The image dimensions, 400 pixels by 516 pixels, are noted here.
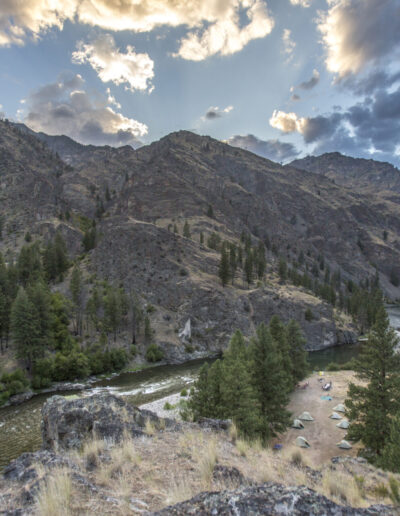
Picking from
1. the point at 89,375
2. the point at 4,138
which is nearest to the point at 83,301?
the point at 89,375

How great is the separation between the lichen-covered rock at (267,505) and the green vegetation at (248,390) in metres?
19.6

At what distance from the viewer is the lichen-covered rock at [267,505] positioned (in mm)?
4941

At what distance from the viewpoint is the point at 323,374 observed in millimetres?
55688

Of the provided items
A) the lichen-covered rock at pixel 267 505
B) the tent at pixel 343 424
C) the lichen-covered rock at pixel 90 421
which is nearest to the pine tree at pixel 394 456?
the lichen-covered rock at pixel 90 421

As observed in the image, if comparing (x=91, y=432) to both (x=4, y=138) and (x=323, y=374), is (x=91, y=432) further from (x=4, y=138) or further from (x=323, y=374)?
(x=4, y=138)

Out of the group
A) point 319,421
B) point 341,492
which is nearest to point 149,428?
point 341,492

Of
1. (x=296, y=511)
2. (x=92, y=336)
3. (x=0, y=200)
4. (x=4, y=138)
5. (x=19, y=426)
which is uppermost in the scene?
(x=4, y=138)

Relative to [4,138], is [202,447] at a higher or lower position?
lower

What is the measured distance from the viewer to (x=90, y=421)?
12.9 meters

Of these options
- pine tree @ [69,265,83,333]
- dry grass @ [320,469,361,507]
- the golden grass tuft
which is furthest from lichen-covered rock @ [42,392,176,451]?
pine tree @ [69,265,83,333]

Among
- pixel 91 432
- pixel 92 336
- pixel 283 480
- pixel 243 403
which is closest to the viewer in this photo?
pixel 283 480

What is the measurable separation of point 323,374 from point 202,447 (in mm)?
53569

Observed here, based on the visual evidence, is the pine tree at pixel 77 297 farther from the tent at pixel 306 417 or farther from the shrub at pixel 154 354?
the tent at pixel 306 417

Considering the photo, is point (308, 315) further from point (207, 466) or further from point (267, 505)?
point (267, 505)
